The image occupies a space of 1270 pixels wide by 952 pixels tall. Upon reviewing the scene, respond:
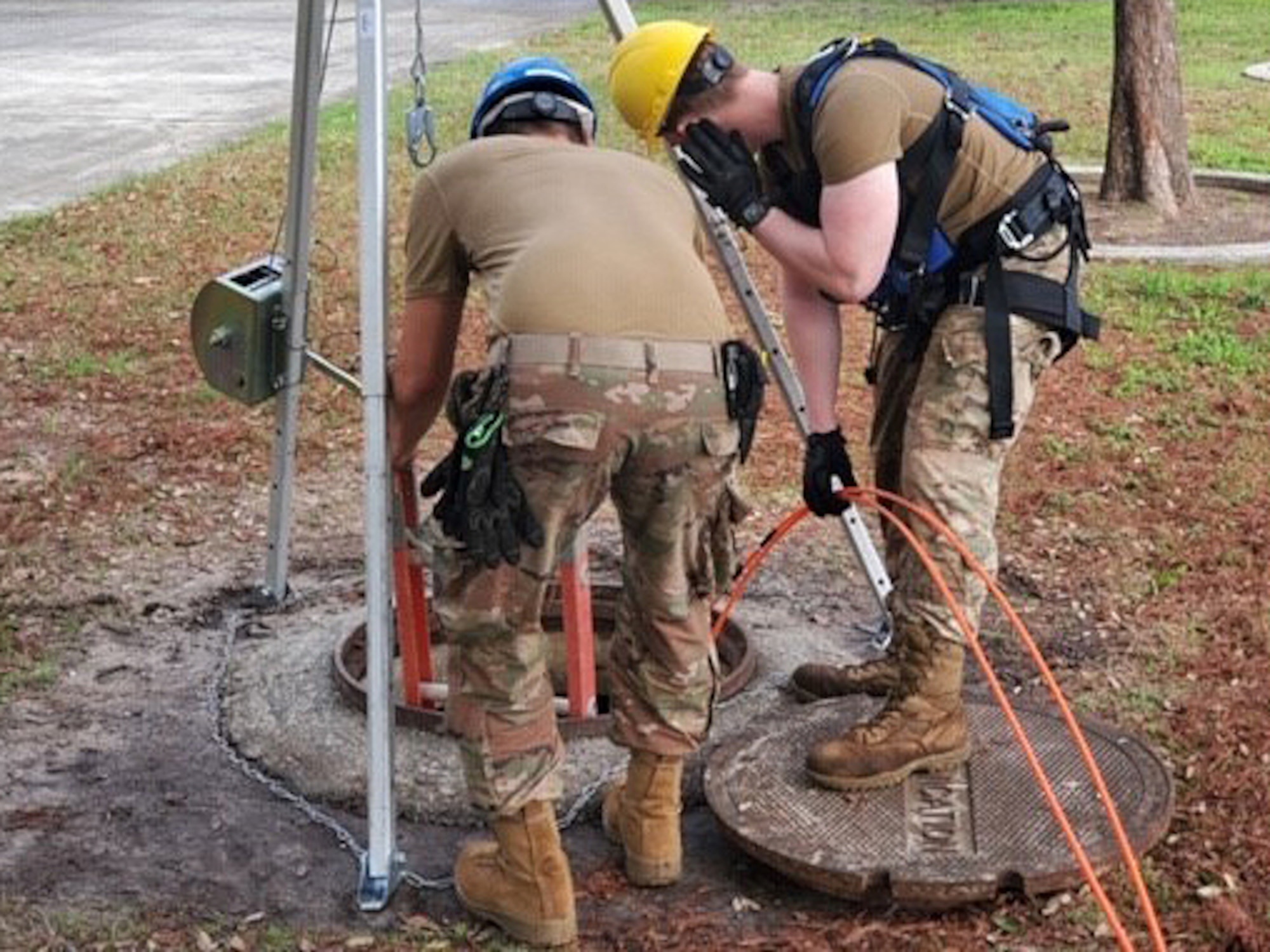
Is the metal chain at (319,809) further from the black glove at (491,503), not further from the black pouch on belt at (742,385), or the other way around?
the black pouch on belt at (742,385)

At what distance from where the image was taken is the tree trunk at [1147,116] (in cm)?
1076

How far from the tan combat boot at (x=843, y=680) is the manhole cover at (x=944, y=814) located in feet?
0.74

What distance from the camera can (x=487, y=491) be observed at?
356cm

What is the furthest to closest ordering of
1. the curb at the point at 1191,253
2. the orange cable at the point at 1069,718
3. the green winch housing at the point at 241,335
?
the curb at the point at 1191,253
the green winch housing at the point at 241,335
the orange cable at the point at 1069,718

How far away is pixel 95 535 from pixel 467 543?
3.06m

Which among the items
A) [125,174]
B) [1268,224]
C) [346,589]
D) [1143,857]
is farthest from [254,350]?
[125,174]

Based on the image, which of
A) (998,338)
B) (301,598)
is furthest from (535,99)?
(301,598)

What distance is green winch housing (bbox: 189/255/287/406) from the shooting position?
5.02 meters

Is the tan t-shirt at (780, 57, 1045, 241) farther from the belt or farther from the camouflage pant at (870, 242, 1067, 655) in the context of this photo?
the belt

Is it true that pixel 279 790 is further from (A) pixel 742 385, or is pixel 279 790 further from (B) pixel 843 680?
(A) pixel 742 385

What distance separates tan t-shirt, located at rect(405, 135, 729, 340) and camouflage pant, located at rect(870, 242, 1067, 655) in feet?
2.14

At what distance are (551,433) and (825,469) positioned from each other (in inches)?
42.3

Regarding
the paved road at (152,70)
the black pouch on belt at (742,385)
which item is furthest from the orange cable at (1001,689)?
the paved road at (152,70)

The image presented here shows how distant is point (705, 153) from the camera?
3828mm
